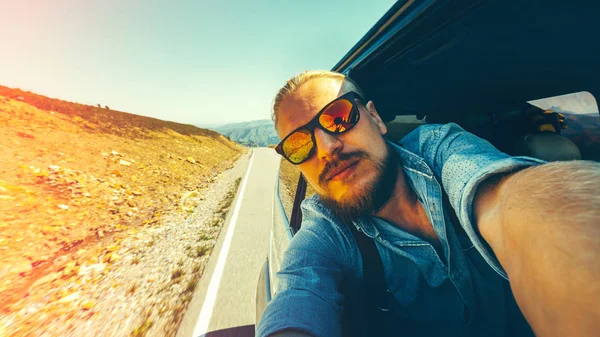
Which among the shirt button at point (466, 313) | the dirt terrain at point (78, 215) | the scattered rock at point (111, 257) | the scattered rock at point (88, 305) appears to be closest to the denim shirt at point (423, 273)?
the shirt button at point (466, 313)

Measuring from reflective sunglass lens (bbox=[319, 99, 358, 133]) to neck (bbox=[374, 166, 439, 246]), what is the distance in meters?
0.49

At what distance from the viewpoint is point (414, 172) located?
1.33 m

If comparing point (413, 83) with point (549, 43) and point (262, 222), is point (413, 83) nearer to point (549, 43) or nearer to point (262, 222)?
point (549, 43)

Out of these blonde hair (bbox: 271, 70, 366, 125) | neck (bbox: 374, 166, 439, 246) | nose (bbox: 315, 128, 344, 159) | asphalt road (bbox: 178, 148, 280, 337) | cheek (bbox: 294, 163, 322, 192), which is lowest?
asphalt road (bbox: 178, 148, 280, 337)

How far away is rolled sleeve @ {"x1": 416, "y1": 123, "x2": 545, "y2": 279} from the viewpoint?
79cm

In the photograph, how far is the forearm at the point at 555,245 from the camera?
0.41 metres

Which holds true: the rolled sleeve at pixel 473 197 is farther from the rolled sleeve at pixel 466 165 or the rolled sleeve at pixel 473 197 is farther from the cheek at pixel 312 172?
the cheek at pixel 312 172

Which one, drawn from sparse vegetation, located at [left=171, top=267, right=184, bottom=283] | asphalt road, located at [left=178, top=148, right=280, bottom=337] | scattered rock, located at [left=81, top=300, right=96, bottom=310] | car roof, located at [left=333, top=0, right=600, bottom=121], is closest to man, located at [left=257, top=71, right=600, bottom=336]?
car roof, located at [left=333, top=0, right=600, bottom=121]

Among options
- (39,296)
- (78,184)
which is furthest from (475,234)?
(78,184)

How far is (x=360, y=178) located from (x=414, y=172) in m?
0.33

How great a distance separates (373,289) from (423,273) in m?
0.31

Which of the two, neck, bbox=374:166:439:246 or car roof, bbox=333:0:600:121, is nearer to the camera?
car roof, bbox=333:0:600:121

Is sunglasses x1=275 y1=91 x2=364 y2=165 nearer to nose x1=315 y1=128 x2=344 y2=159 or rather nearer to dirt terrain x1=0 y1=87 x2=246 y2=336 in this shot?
nose x1=315 y1=128 x2=344 y2=159

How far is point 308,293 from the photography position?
3.47 ft
